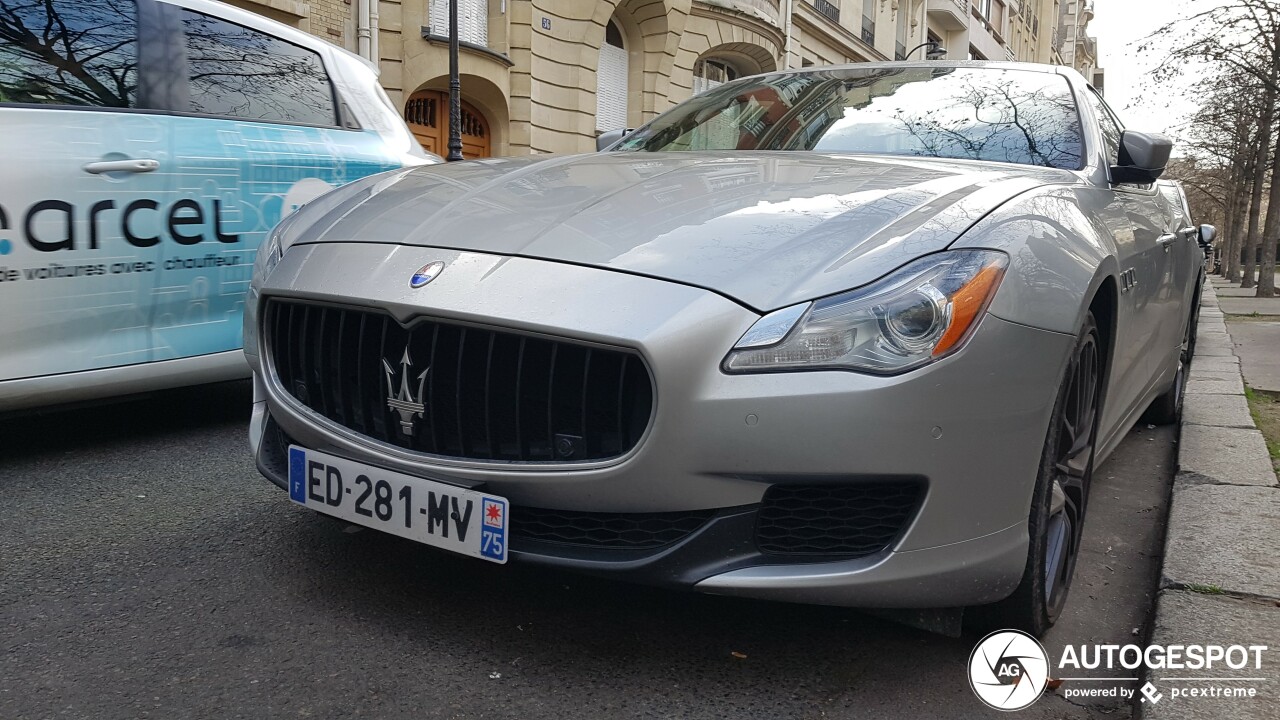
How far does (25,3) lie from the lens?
3293 mm

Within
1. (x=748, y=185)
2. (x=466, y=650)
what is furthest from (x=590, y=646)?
(x=748, y=185)

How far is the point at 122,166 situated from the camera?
3.36m

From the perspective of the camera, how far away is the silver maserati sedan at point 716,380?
1849 mm

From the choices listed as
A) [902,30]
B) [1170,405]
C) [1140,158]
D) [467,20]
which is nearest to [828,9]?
[902,30]

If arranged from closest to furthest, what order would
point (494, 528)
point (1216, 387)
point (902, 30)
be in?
point (494, 528), point (1216, 387), point (902, 30)

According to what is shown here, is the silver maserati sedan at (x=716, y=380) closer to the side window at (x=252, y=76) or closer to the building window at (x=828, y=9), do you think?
the side window at (x=252, y=76)

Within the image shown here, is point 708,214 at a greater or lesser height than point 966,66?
lesser

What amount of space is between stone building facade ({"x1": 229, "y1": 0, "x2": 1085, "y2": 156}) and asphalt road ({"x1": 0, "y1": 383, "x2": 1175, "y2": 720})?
1047 cm

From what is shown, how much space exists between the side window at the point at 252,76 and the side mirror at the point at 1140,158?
2844mm

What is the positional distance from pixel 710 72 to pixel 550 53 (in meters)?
6.12

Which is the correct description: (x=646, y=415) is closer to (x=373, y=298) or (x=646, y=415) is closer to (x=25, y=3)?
(x=373, y=298)

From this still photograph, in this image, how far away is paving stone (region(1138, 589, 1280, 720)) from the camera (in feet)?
6.33

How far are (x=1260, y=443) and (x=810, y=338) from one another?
308cm

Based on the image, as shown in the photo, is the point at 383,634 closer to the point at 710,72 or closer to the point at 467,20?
the point at 467,20
